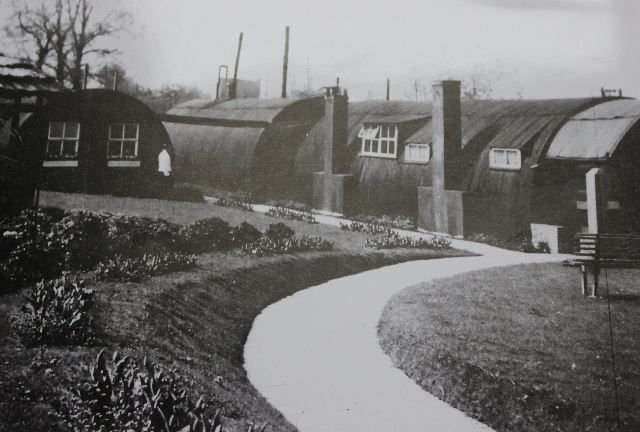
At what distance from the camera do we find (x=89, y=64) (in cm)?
923

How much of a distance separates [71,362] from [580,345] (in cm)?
748

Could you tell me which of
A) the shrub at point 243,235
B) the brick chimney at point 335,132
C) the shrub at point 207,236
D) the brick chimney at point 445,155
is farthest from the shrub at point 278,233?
the brick chimney at point 335,132

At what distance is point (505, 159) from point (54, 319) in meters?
18.0

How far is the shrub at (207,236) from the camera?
14352 millimetres

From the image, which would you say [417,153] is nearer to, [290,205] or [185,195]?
[290,205]

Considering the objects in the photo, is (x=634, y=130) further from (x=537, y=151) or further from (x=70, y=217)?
(x=70, y=217)

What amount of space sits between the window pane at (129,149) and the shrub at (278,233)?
4.33 m

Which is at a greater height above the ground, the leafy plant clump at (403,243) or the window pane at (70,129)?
the window pane at (70,129)

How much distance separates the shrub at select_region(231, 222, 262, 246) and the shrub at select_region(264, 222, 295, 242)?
350mm

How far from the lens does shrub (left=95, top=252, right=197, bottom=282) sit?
11055mm

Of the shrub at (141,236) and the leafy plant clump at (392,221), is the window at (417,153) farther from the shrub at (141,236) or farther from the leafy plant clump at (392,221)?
the shrub at (141,236)

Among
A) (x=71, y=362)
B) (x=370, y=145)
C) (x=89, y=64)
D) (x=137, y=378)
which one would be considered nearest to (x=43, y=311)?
(x=71, y=362)

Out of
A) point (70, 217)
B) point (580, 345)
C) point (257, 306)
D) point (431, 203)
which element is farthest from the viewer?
point (431, 203)

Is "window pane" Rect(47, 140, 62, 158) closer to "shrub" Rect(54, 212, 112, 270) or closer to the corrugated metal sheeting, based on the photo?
"shrub" Rect(54, 212, 112, 270)
